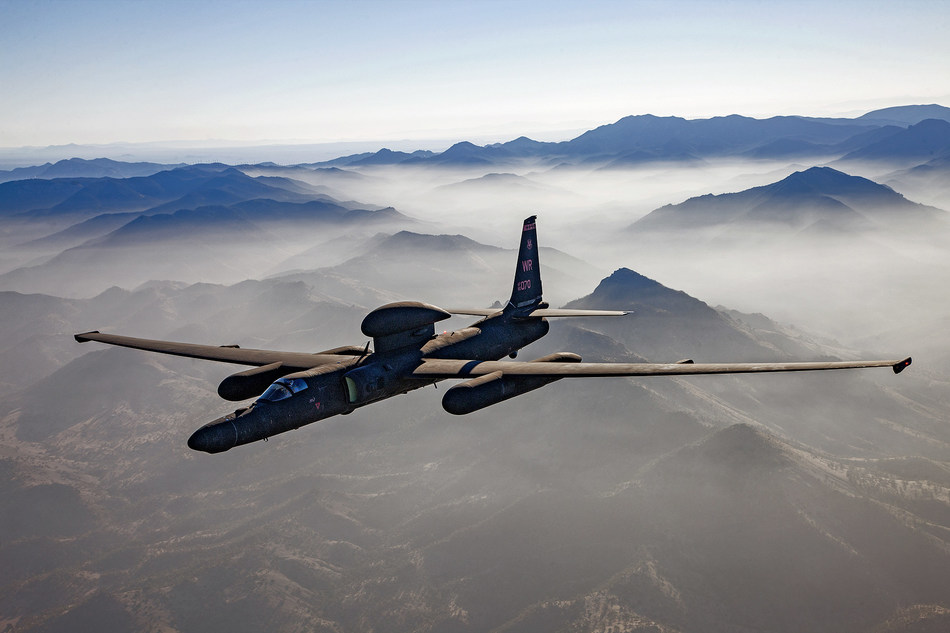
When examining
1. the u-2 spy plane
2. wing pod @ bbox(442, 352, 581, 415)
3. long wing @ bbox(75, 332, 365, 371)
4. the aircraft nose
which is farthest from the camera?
long wing @ bbox(75, 332, 365, 371)

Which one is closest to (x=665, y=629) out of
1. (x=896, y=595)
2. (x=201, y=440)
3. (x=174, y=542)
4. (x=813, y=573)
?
(x=813, y=573)

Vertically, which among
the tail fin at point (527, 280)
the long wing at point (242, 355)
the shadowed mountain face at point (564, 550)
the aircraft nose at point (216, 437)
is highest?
the tail fin at point (527, 280)

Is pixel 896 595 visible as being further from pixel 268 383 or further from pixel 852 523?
pixel 268 383

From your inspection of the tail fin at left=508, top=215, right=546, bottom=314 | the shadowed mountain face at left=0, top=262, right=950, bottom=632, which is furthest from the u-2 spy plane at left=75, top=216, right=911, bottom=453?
the shadowed mountain face at left=0, top=262, right=950, bottom=632

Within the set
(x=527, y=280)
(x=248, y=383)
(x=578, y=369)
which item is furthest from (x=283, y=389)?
(x=527, y=280)

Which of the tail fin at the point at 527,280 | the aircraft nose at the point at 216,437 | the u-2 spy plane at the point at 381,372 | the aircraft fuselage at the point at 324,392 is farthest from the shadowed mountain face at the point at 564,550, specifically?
the aircraft nose at the point at 216,437

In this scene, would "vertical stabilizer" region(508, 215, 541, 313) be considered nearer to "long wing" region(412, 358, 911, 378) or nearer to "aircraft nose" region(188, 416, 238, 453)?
"long wing" region(412, 358, 911, 378)

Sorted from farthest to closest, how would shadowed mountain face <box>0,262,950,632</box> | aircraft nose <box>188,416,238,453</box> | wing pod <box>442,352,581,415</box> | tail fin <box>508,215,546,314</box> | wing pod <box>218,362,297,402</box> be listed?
shadowed mountain face <box>0,262,950,632</box>
tail fin <box>508,215,546,314</box>
wing pod <box>218,362,297,402</box>
wing pod <box>442,352,581,415</box>
aircraft nose <box>188,416,238,453</box>

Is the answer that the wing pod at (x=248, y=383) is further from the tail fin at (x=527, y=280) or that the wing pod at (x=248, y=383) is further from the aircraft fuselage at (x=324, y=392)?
the tail fin at (x=527, y=280)

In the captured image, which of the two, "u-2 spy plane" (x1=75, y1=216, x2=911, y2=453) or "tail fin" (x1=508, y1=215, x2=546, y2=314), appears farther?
"tail fin" (x1=508, y1=215, x2=546, y2=314)
